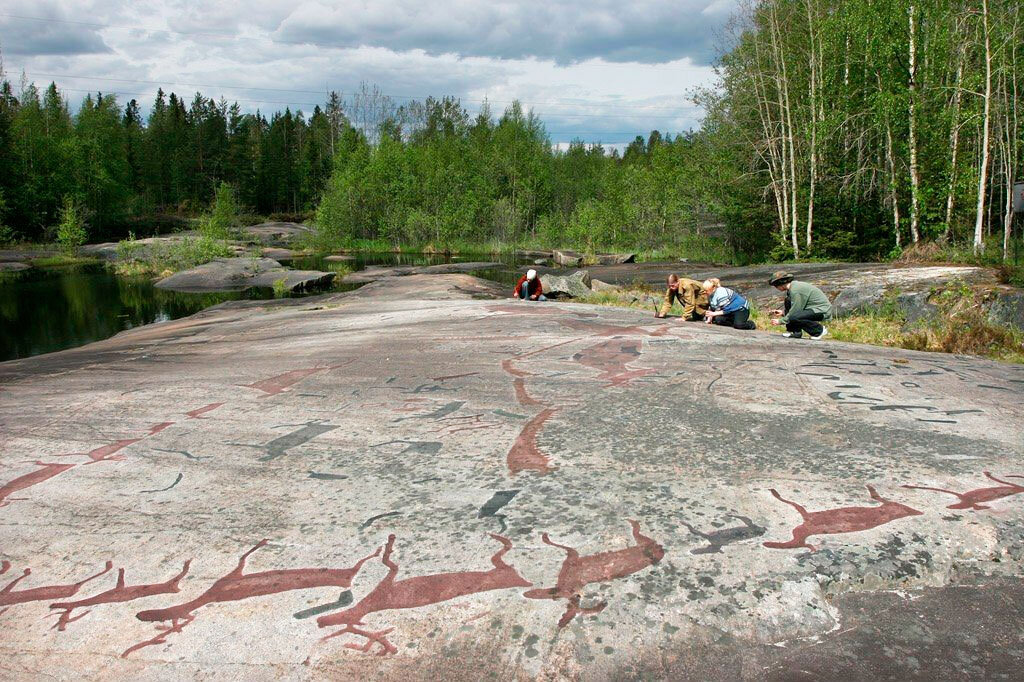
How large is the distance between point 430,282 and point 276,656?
20.9m

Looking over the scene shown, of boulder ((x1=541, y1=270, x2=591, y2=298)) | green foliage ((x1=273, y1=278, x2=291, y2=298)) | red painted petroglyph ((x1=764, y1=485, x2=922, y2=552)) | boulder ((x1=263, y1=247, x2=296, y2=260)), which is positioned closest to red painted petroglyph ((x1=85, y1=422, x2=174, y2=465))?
red painted petroglyph ((x1=764, y1=485, x2=922, y2=552))

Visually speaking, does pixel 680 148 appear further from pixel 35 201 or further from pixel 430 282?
pixel 35 201

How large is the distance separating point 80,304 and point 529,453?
2844cm

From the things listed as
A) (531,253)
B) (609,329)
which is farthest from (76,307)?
(531,253)

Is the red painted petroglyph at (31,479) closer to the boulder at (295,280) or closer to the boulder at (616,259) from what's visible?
the boulder at (295,280)

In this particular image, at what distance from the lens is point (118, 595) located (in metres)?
3.22

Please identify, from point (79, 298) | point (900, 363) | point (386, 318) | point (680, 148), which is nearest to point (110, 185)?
point (79, 298)

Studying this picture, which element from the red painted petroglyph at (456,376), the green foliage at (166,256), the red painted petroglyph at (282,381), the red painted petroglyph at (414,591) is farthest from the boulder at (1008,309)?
the green foliage at (166,256)

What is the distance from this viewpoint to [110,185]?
64.4 metres

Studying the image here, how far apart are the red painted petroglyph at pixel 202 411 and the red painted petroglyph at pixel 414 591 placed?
3143 millimetres

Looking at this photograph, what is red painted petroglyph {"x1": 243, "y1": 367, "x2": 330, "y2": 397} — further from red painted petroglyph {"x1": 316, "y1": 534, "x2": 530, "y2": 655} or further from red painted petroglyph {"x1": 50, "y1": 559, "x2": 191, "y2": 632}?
red painted petroglyph {"x1": 316, "y1": 534, "x2": 530, "y2": 655}

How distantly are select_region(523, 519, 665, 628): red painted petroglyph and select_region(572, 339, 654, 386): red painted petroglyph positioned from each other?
3.09 metres

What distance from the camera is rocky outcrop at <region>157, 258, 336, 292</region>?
1233 inches

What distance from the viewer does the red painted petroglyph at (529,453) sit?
445 centimetres
